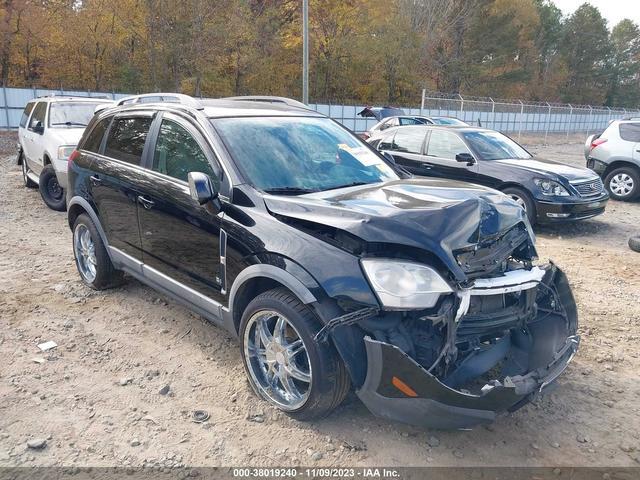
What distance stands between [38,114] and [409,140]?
7.06 m

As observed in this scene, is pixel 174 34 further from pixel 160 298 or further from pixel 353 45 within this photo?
pixel 160 298

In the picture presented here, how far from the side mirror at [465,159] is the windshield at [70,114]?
6.68 meters

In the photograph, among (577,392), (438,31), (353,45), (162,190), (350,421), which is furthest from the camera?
(438,31)

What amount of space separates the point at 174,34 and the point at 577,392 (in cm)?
2952

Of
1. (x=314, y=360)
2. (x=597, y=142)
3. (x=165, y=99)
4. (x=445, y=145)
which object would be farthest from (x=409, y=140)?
(x=314, y=360)

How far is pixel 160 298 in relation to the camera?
492 centimetres

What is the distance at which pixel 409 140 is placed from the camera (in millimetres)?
9133

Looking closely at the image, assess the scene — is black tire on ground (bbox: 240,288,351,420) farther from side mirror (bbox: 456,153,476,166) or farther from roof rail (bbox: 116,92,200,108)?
side mirror (bbox: 456,153,476,166)

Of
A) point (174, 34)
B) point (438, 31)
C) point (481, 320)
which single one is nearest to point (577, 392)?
point (481, 320)

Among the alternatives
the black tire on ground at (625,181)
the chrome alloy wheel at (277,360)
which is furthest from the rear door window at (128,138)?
the black tire on ground at (625,181)

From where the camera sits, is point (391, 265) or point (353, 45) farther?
point (353, 45)

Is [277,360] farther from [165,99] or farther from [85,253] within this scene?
[85,253]

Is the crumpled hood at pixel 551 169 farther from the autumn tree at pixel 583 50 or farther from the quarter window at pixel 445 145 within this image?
the autumn tree at pixel 583 50

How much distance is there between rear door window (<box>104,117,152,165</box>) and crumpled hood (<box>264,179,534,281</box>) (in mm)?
1660
